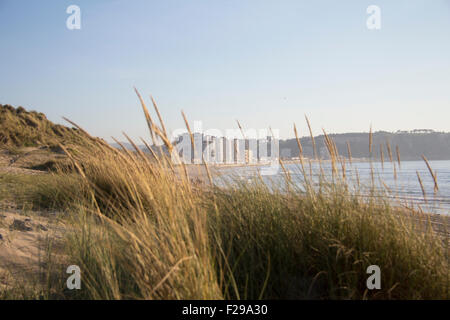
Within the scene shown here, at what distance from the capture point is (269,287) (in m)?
1.53

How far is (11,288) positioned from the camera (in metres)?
1.64

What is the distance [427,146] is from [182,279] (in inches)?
1796

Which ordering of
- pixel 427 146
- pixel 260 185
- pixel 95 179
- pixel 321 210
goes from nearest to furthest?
pixel 321 210 < pixel 260 185 < pixel 95 179 < pixel 427 146
